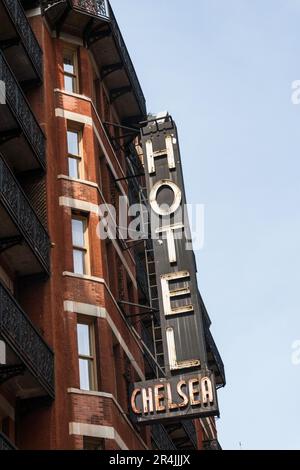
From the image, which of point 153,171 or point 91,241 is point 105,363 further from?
point 153,171

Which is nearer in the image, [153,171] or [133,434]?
[133,434]

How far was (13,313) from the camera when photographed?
87.7ft

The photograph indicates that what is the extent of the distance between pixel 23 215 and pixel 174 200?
6661mm

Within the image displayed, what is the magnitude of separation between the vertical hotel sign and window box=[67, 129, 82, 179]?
7.38 ft

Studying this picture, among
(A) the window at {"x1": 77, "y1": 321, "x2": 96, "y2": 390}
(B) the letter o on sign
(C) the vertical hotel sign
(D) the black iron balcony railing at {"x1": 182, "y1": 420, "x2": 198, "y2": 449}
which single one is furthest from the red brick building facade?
(D) the black iron balcony railing at {"x1": 182, "y1": 420, "x2": 198, "y2": 449}

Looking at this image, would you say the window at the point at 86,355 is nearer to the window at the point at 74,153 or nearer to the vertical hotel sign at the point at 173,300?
the vertical hotel sign at the point at 173,300

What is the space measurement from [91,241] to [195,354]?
17.4 feet

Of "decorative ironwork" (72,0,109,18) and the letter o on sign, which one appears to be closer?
the letter o on sign

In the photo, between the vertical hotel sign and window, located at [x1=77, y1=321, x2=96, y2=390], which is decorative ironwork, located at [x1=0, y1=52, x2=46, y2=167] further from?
window, located at [x1=77, y1=321, x2=96, y2=390]

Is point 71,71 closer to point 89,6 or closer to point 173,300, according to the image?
point 89,6

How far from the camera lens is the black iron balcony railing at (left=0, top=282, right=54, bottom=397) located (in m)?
26.2

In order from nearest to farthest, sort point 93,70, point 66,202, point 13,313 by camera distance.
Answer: point 13,313 → point 66,202 → point 93,70

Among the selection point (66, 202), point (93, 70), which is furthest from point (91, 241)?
point (93, 70)

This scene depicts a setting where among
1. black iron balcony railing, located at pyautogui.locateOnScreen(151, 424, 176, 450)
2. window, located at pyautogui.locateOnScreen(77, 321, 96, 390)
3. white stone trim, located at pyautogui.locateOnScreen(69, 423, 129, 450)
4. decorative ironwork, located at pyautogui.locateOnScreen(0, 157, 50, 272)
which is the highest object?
decorative ironwork, located at pyautogui.locateOnScreen(0, 157, 50, 272)
